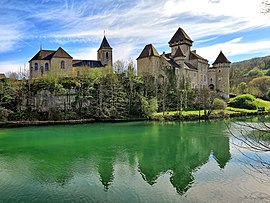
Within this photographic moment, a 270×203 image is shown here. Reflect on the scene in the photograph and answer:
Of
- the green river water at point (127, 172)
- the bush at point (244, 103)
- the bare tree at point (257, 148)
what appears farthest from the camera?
the bush at point (244, 103)

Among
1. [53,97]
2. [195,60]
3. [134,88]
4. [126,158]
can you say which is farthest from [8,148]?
[195,60]

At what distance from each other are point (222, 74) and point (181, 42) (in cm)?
1064

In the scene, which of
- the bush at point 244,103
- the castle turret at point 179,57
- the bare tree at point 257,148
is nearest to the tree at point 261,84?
the bush at point 244,103

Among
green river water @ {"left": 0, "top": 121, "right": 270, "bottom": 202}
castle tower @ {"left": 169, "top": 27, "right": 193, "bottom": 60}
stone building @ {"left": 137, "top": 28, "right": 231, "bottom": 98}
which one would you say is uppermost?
castle tower @ {"left": 169, "top": 27, "right": 193, "bottom": 60}

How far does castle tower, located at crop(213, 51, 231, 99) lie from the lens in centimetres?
5450

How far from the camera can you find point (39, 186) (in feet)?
34.0

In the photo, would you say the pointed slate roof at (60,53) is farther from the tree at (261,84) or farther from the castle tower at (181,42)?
the tree at (261,84)

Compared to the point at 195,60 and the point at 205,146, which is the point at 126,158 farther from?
the point at 195,60

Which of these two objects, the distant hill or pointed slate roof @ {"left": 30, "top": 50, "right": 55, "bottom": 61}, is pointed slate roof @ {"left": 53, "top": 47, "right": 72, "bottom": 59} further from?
the distant hill

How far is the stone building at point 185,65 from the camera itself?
47.2 metres

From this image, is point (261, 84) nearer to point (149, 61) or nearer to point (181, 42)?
point (181, 42)

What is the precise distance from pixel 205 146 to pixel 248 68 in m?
78.2

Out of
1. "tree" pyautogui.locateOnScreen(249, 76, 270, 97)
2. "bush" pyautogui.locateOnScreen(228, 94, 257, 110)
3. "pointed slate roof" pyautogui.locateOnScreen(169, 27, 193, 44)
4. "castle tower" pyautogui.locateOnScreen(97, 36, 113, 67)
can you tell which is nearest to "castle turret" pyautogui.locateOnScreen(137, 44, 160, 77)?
"pointed slate roof" pyautogui.locateOnScreen(169, 27, 193, 44)

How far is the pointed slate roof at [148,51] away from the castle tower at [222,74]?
48.6 ft
